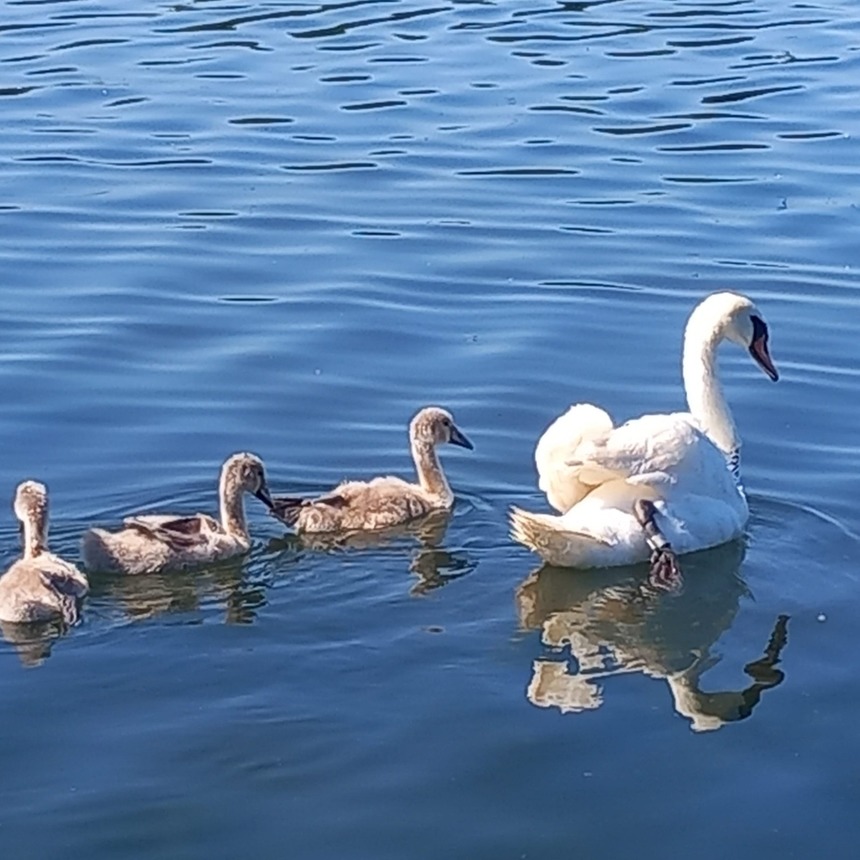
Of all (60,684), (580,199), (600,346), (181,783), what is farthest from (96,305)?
(181,783)

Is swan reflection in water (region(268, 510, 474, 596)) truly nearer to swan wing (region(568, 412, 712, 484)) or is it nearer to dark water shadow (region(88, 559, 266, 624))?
dark water shadow (region(88, 559, 266, 624))

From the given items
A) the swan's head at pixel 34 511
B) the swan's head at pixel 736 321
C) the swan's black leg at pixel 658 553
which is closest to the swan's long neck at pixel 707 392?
the swan's head at pixel 736 321

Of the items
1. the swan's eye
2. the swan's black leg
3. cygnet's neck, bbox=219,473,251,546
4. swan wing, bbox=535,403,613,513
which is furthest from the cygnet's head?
the swan's eye

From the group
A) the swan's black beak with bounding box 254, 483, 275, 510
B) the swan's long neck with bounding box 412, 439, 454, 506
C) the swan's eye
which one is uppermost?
the swan's eye

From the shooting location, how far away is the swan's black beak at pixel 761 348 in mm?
12578

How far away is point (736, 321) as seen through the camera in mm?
12398

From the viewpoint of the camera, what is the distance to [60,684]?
9.46 meters

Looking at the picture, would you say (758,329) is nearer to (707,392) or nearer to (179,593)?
(707,392)

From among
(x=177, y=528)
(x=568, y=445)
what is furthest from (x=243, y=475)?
(x=568, y=445)

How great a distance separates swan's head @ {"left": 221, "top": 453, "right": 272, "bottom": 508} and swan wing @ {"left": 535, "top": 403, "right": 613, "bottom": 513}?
133 cm

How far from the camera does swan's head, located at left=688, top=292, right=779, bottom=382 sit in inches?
484

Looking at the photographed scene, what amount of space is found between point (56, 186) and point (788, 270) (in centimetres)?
593

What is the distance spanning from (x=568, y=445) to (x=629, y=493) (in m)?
0.47

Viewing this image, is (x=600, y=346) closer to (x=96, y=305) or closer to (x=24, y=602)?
(x=96, y=305)
